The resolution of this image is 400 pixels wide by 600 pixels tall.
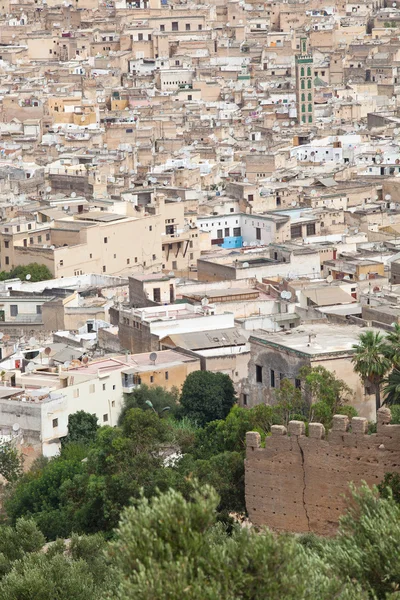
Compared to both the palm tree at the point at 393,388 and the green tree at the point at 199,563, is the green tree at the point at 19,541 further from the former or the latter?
the green tree at the point at 199,563

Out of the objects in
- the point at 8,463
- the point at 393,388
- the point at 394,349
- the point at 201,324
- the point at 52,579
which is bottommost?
the point at 8,463

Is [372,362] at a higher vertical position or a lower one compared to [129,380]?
higher

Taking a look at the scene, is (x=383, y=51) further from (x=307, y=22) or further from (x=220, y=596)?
(x=220, y=596)

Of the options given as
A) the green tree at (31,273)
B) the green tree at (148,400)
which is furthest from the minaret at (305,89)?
the green tree at (148,400)

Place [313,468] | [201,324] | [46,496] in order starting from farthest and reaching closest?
[201,324], [46,496], [313,468]

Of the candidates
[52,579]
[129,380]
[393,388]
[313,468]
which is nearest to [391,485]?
[313,468]

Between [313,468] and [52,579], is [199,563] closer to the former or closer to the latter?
[52,579]

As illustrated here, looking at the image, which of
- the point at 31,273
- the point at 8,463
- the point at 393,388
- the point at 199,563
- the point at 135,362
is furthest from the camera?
the point at 31,273

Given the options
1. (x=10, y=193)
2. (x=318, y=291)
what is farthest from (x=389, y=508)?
(x=10, y=193)

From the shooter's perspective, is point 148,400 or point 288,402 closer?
point 288,402
